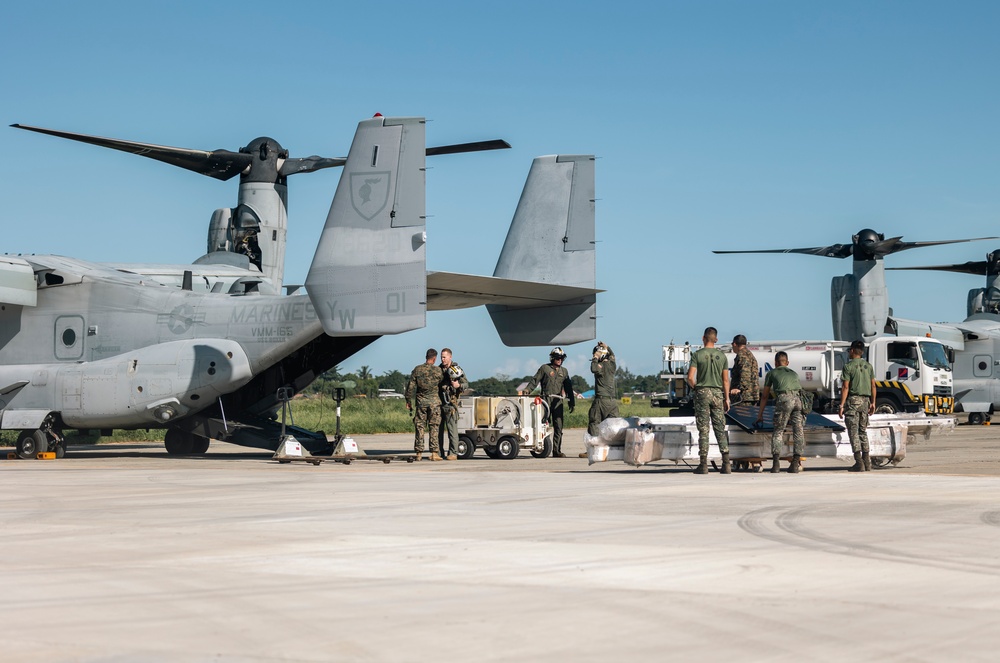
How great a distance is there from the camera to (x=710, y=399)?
46.4 feet

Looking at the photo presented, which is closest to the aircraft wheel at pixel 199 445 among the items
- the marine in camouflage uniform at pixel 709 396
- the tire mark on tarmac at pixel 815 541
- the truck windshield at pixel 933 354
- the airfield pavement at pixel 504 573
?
the airfield pavement at pixel 504 573

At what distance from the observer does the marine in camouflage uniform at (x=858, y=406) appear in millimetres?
14578

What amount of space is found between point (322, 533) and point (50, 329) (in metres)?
14.4

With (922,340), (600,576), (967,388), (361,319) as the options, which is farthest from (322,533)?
(967,388)

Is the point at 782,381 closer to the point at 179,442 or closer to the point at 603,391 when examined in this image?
the point at 603,391

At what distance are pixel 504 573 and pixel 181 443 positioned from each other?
54.6 feet

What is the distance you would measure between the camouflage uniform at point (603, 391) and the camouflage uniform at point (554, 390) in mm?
1003

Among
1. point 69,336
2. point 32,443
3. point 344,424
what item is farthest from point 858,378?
point 344,424

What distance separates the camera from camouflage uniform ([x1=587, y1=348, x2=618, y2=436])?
18.6 m

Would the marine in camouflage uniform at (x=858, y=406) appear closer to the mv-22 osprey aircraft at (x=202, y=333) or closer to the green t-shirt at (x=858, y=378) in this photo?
the green t-shirt at (x=858, y=378)

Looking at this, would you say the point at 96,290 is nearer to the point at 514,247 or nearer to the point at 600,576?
the point at 514,247

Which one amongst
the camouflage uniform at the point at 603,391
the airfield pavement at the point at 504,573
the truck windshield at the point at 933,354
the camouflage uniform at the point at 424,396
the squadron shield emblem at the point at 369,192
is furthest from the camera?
the truck windshield at the point at 933,354

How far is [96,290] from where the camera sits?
20.3 metres

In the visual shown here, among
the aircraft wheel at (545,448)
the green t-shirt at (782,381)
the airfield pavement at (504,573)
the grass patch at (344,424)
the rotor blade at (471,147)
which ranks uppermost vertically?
the rotor blade at (471,147)
